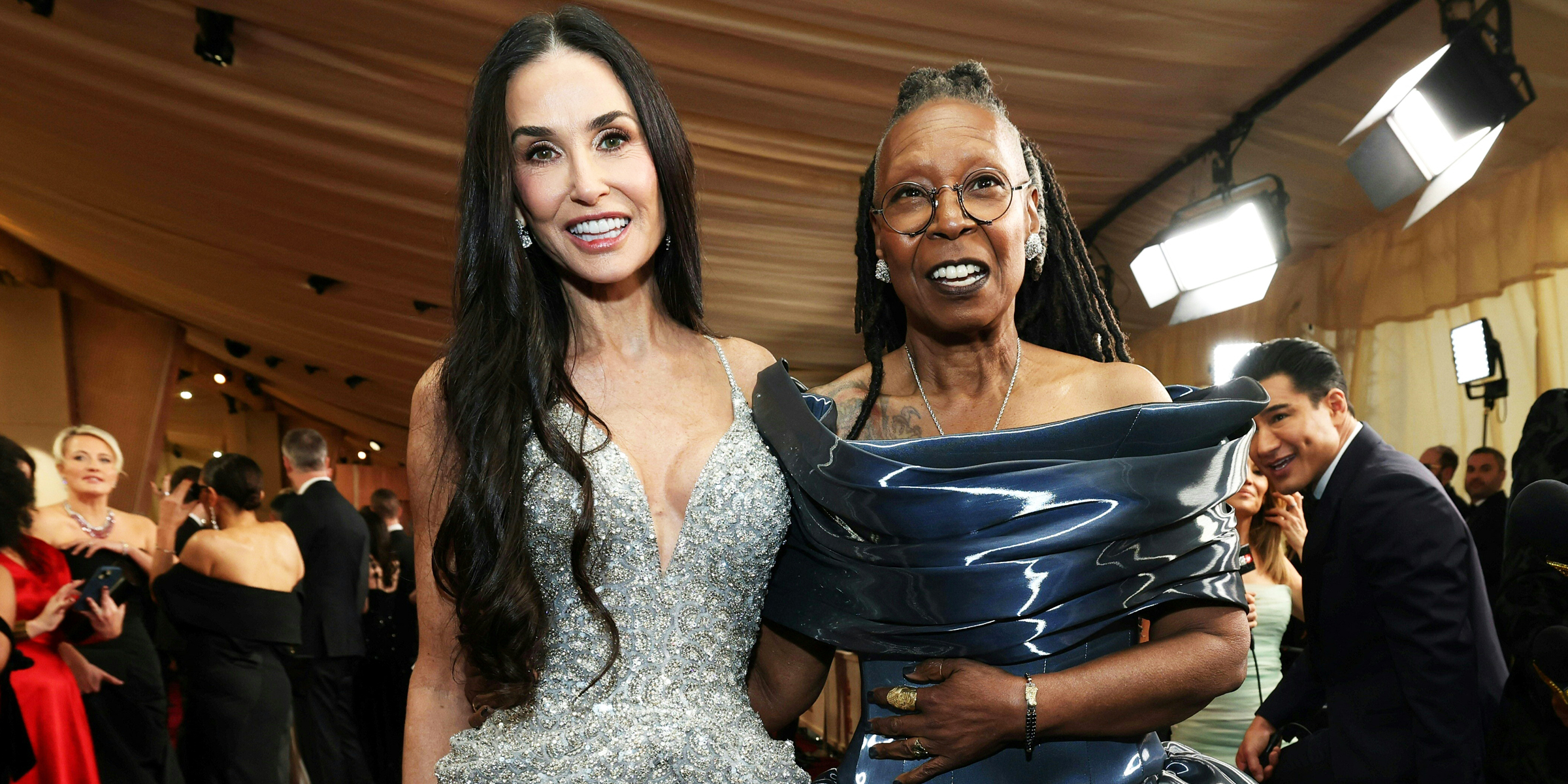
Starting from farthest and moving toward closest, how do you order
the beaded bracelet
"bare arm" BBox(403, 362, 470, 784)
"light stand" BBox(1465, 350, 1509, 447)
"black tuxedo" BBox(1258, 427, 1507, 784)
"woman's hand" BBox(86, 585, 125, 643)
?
1. "light stand" BBox(1465, 350, 1509, 447)
2. "woman's hand" BBox(86, 585, 125, 643)
3. "black tuxedo" BBox(1258, 427, 1507, 784)
4. "bare arm" BBox(403, 362, 470, 784)
5. the beaded bracelet

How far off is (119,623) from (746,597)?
12.4ft

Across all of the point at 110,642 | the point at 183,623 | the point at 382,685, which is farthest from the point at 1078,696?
the point at 382,685

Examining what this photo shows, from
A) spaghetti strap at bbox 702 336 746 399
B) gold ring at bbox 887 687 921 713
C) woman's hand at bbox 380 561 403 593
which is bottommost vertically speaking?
woman's hand at bbox 380 561 403 593

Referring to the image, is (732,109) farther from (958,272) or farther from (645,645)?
(645,645)

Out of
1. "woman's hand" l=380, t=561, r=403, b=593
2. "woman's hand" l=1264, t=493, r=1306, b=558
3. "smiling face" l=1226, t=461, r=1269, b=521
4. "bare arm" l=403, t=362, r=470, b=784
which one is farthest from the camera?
"woman's hand" l=380, t=561, r=403, b=593

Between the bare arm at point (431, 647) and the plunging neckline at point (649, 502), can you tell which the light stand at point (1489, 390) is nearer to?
the plunging neckline at point (649, 502)

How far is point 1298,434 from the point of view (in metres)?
2.80

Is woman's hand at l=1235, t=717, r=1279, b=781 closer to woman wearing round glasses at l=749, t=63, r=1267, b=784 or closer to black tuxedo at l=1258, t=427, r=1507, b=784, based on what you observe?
black tuxedo at l=1258, t=427, r=1507, b=784

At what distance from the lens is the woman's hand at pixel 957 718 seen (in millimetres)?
1431

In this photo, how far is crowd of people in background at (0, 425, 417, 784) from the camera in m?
3.84

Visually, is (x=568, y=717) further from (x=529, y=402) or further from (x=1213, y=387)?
(x=1213, y=387)

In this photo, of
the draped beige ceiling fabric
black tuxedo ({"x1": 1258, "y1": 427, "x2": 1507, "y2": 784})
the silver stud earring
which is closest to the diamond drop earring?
the silver stud earring

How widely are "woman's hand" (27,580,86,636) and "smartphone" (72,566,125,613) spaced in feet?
0.42

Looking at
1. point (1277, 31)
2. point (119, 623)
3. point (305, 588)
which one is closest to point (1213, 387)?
point (1277, 31)
